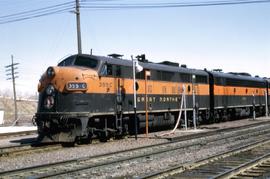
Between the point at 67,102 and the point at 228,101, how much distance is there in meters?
19.6

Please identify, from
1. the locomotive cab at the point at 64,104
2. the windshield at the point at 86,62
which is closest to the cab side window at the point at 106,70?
the windshield at the point at 86,62

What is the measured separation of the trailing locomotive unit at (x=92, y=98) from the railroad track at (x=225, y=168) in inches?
256

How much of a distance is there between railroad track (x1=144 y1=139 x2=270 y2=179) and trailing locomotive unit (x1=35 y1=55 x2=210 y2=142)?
6498mm

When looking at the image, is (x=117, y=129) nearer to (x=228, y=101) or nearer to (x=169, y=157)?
(x=169, y=157)

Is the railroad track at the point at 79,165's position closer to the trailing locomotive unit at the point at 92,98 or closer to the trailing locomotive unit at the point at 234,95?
the trailing locomotive unit at the point at 92,98

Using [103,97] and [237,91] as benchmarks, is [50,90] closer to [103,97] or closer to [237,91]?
[103,97]

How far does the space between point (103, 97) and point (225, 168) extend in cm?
878

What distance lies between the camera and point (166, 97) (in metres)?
24.8

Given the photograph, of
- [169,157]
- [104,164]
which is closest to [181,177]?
[104,164]

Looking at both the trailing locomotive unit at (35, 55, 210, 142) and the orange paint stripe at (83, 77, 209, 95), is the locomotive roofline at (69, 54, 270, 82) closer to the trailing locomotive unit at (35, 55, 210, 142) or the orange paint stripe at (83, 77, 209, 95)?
the trailing locomotive unit at (35, 55, 210, 142)

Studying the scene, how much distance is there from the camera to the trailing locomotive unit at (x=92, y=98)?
17.6 meters

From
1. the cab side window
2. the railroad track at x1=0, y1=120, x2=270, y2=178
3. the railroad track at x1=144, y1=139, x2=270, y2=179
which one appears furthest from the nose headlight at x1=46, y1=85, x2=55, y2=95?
the railroad track at x1=144, y1=139, x2=270, y2=179

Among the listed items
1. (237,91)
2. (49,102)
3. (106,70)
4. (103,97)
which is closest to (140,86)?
(106,70)

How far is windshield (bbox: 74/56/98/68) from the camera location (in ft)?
62.4
